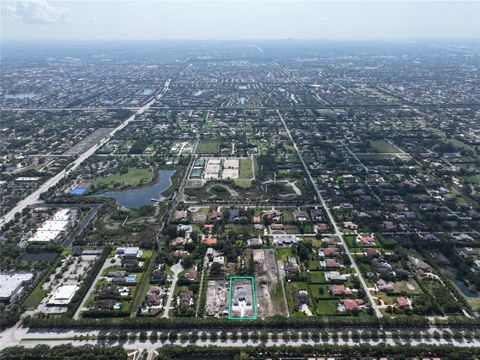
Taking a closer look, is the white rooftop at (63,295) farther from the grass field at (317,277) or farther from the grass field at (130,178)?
the grass field at (317,277)

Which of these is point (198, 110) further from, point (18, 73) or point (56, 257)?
point (18, 73)

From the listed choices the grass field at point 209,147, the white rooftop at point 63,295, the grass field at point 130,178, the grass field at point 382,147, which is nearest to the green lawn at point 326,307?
the white rooftop at point 63,295

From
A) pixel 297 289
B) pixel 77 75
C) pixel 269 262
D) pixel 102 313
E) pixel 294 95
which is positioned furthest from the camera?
pixel 77 75

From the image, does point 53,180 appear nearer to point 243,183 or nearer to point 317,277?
point 243,183

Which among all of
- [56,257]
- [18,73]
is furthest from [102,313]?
[18,73]

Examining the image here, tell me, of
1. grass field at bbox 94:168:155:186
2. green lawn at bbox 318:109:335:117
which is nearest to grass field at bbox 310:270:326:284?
grass field at bbox 94:168:155:186
